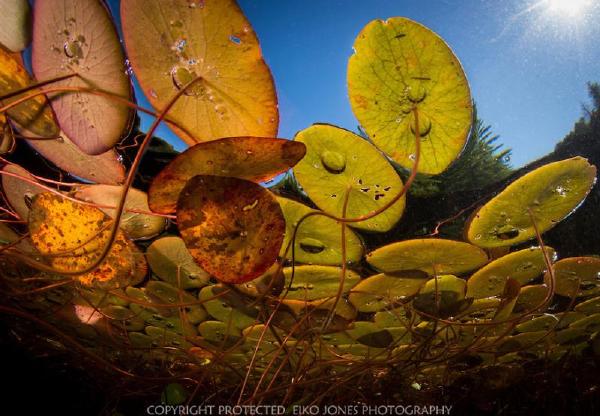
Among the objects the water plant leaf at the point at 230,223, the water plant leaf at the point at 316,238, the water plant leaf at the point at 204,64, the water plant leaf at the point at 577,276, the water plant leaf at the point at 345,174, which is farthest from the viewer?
the water plant leaf at the point at 577,276

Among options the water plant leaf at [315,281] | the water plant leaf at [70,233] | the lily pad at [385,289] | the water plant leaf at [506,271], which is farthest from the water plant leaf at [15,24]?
the water plant leaf at [506,271]

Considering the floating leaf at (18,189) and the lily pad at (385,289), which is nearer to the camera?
the floating leaf at (18,189)

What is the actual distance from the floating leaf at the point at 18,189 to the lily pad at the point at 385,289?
198 cm

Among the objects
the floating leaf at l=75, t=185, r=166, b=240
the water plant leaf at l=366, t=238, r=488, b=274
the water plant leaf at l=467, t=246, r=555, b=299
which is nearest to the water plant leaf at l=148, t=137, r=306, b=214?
the floating leaf at l=75, t=185, r=166, b=240

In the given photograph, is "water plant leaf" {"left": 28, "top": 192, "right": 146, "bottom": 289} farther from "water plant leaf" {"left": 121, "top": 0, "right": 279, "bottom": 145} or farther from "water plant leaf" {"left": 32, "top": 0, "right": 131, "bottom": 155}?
"water plant leaf" {"left": 121, "top": 0, "right": 279, "bottom": 145}

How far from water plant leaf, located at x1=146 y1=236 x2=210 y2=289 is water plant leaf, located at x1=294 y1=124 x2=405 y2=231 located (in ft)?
3.06

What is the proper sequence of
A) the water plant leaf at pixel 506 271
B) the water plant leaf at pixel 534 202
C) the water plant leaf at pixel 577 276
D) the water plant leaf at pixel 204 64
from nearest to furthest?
the water plant leaf at pixel 204 64 < the water plant leaf at pixel 534 202 < the water plant leaf at pixel 506 271 < the water plant leaf at pixel 577 276

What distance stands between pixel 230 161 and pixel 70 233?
4.15 feet

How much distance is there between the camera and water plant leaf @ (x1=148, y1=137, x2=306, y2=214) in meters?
0.84

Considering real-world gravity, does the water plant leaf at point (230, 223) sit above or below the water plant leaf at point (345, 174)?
below

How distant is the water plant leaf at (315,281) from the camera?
6.01ft

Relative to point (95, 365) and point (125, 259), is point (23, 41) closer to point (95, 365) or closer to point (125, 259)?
point (125, 259)

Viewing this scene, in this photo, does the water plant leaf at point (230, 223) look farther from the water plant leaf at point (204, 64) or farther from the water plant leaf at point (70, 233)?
the water plant leaf at point (70, 233)

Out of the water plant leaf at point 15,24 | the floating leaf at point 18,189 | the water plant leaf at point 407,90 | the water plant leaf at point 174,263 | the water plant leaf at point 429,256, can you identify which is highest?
the water plant leaf at point 15,24
